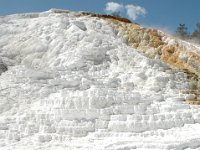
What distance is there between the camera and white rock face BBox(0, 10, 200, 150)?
37.4 feet

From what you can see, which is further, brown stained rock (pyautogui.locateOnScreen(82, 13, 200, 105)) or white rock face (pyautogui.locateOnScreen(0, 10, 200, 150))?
brown stained rock (pyautogui.locateOnScreen(82, 13, 200, 105))

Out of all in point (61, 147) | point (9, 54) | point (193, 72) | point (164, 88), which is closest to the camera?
point (61, 147)

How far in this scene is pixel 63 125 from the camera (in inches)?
466

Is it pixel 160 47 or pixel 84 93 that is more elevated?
pixel 160 47

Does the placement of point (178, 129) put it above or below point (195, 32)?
below

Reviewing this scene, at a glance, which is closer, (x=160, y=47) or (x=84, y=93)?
(x=84, y=93)

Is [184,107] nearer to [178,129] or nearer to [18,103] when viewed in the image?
[178,129]

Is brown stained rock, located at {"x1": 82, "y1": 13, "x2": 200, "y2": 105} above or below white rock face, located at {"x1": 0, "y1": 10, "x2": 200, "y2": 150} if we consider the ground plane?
above

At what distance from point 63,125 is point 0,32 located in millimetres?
6938

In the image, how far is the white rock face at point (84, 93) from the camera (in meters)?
11.4

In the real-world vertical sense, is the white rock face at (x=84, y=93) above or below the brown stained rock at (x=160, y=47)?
below

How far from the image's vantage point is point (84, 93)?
12953 millimetres

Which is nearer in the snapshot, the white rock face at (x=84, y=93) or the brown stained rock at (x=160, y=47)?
the white rock face at (x=84, y=93)

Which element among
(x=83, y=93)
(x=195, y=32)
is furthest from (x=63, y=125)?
(x=195, y=32)
